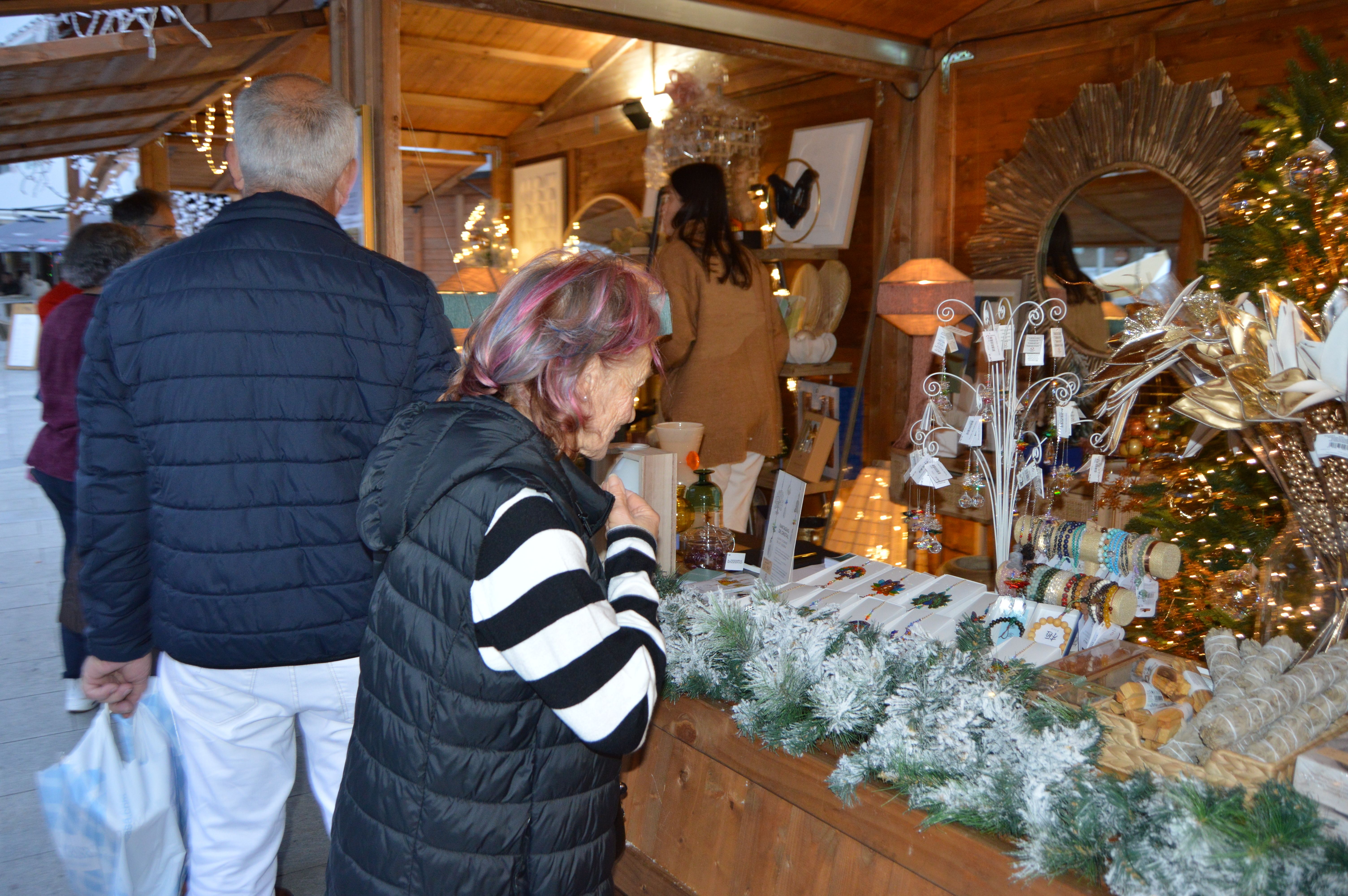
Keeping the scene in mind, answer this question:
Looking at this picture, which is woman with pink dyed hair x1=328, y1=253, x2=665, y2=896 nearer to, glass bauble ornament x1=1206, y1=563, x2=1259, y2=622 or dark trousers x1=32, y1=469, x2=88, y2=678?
glass bauble ornament x1=1206, y1=563, x2=1259, y2=622

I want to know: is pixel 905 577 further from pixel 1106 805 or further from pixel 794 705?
pixel 1106 805

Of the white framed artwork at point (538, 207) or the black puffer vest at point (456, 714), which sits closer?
the black puffer vest at point (456, 714)

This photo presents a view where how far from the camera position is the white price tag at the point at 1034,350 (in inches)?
75.0

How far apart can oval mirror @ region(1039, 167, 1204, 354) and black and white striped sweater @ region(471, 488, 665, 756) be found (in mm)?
3212

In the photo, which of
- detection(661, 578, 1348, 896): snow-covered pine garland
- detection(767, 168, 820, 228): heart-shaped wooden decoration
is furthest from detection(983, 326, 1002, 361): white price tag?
detection(767, 168, 820, 228): heart-shaped wooden decoration

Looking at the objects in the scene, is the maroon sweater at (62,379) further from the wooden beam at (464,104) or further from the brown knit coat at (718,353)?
the wooden beam at (464,104)

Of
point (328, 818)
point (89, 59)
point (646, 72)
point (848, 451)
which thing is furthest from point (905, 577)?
point (646, 72)

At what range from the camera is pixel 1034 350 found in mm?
1928

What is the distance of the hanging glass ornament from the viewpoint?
2.19 metres

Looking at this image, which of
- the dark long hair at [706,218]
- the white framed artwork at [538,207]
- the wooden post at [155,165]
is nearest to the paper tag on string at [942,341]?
the dark long hair at [706,218]

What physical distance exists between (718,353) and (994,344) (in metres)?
1.78

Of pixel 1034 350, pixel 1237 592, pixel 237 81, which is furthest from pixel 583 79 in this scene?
Result: pixel 1237 592

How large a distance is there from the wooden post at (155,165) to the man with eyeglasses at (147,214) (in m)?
3.83

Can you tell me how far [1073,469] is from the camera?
2225 millimetres
